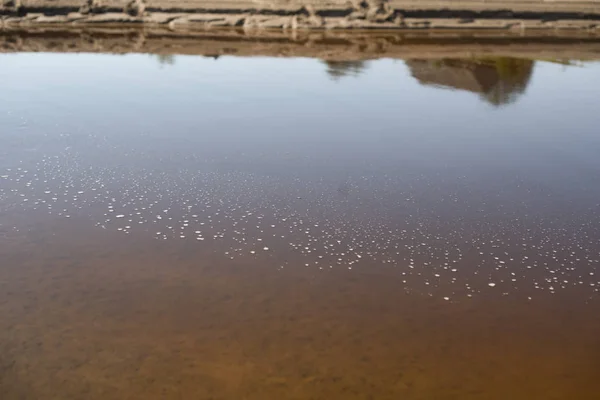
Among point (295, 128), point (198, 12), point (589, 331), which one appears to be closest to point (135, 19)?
point (198, 12)

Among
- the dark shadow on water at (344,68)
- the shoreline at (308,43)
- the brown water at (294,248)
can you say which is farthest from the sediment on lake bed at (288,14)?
the brown water at (294,248)

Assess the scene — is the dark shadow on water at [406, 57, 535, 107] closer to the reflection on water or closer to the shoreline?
the shoreline

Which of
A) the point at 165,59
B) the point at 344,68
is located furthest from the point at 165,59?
the point at 344,68

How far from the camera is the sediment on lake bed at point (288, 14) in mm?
15000

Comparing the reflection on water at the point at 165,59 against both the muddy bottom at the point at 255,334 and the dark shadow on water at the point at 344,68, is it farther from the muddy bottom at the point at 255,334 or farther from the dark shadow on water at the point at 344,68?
the muddy bottom at the point at 255,334

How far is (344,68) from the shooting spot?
11.7 metres

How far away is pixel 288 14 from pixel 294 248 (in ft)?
36.9

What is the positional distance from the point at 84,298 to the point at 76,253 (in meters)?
0.66

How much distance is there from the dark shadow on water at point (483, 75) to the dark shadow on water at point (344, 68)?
0.88m

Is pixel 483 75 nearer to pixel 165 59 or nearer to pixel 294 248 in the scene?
pixel 165 59

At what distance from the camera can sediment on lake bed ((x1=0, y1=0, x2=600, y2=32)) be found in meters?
15.0

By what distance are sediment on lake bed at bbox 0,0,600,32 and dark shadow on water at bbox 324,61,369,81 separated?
3.41m

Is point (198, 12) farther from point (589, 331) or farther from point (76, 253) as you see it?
point (589, 331)

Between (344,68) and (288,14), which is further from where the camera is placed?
(288,14)
